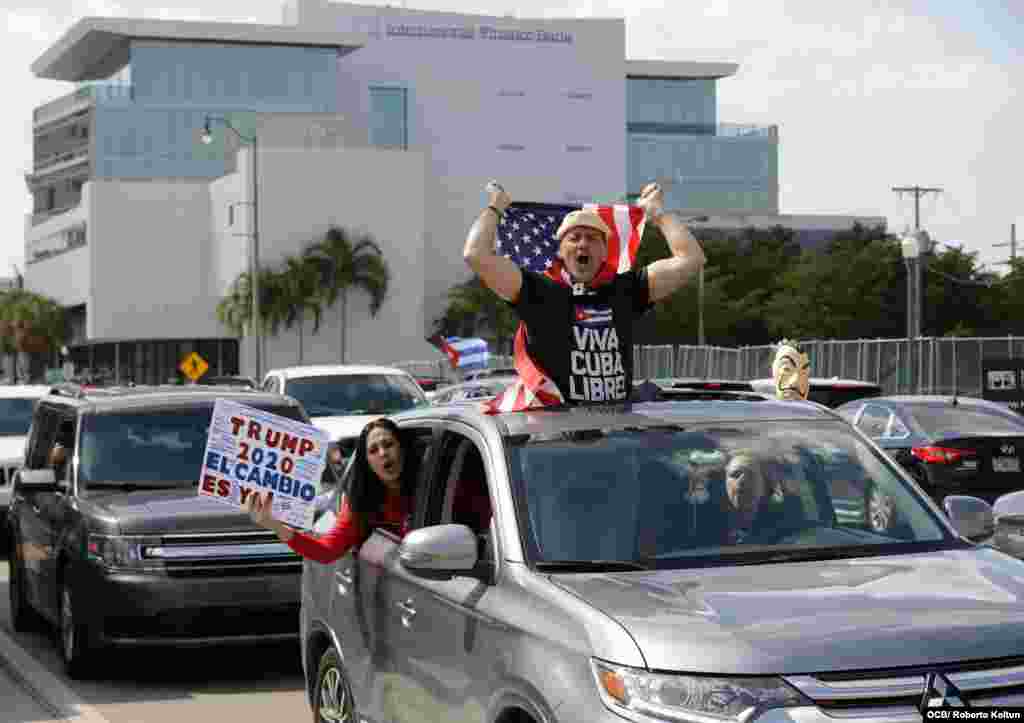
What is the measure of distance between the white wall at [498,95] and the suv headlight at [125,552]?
330 feet

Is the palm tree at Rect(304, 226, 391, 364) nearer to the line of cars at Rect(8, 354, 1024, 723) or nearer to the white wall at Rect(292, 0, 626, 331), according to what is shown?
the white wall at Rect(292, 0, 626, 331)

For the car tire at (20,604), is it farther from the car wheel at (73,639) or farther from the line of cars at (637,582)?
the line of cars at (637,582)

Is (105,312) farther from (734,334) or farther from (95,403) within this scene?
(95,403)

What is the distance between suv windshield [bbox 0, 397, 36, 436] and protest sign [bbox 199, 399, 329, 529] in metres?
15.8

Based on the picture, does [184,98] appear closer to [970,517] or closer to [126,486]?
[126,486]

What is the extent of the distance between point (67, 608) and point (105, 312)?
90.5m

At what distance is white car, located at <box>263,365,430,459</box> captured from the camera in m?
24.5

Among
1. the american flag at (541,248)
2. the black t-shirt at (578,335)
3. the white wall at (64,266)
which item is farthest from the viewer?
the white wall at (64,266)

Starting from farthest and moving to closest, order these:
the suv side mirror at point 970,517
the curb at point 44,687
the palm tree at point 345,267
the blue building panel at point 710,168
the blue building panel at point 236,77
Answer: the blue building panel at point 710,168, the blue building panel at point 236,77, the palm tree at point 345,267, the curb at point 44,687, the suv side mirror at point 970,517

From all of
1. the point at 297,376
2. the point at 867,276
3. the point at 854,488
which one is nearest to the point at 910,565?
the point at 854,488

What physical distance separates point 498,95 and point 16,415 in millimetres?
94929

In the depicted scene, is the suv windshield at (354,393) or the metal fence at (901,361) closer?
the suv windshield at (354,393)

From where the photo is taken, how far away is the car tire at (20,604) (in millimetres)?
14148

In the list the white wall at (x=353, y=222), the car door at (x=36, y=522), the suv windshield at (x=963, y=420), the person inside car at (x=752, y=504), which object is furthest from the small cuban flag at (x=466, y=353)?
the white wall at (x=353, y=222)
